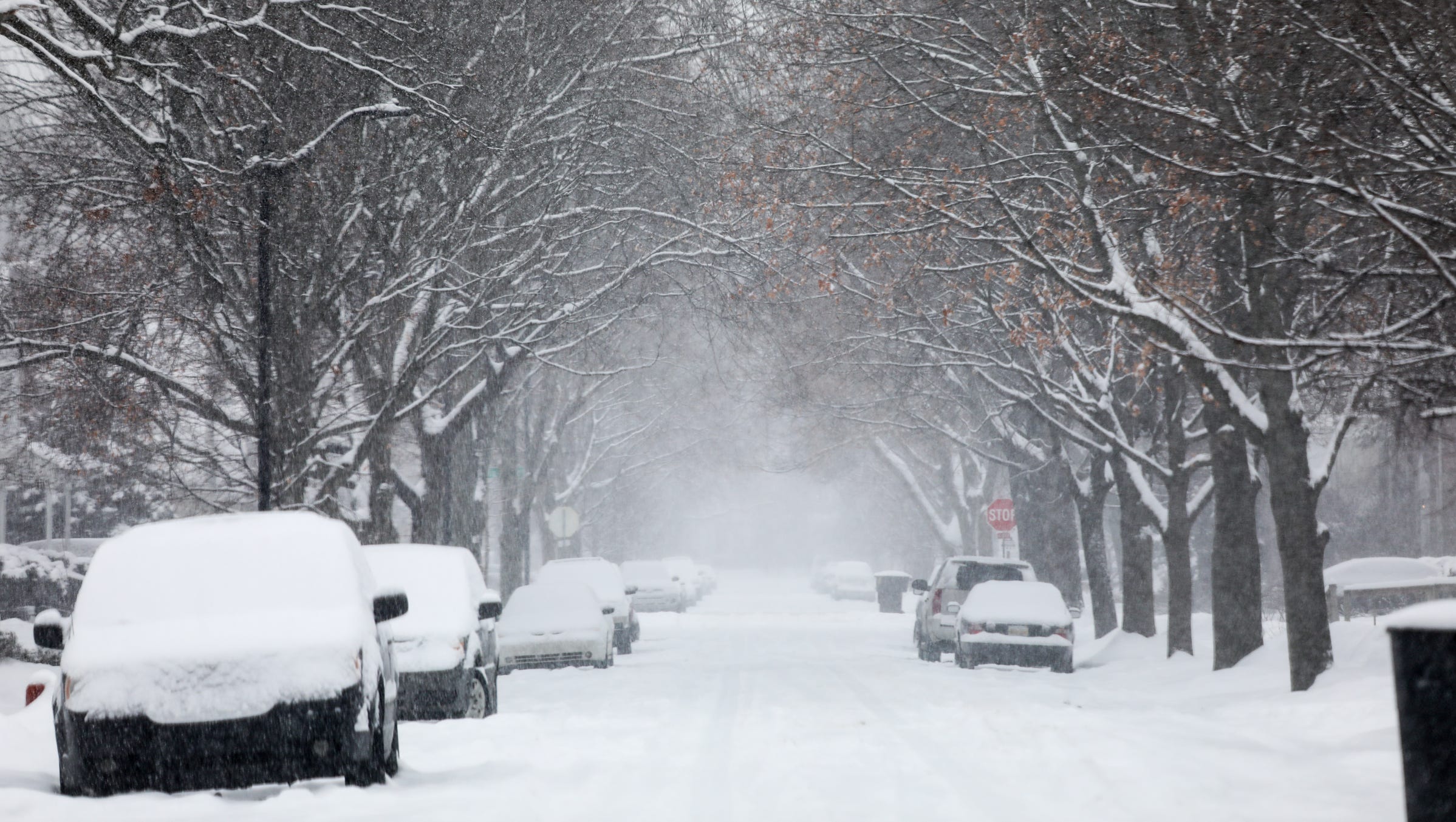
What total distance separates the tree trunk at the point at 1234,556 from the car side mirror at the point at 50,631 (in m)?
13.3

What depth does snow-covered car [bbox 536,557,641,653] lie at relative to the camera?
29688 millimetres

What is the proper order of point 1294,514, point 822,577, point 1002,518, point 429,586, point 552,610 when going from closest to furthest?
point 429,586 < point 1294,514 < point 552,610 < point 1002,518 < point 822,577

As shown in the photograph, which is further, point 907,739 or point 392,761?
point 907,739

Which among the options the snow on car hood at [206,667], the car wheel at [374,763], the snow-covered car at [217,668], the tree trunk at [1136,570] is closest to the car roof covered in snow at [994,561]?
the tree trunk at [1136,570]

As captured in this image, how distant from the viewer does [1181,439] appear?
2227 centimetres

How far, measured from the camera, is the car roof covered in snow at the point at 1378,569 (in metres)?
38.6

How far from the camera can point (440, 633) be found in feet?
49.1

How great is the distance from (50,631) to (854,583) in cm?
5409

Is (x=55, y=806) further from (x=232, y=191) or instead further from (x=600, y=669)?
(x=600, y=669)

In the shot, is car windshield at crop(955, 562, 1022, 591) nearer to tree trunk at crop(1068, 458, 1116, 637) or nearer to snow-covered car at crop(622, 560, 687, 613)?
tree trunk at crop(1068, 458, 1116, 637)

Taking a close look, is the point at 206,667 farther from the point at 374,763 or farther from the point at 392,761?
the point at 392,761

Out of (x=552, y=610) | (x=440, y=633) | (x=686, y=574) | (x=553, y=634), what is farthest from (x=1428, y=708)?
(x=686, y=574)

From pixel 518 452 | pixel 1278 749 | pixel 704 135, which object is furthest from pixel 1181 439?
pixel 518 452

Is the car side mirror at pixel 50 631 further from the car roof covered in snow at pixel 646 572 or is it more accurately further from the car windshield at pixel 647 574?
the car roof covered in snow at pixel 646 572
